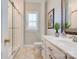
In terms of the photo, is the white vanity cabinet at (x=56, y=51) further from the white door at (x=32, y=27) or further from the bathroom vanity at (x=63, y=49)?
the white door at (x=32, y=27)

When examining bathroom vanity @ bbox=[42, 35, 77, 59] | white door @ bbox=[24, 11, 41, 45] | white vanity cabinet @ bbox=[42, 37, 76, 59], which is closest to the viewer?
bathroom vanity @ bbox=[42, 35, 77, 59]

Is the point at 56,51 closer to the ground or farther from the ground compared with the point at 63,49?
closer to the ground

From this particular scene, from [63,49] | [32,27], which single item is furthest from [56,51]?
[32,27]

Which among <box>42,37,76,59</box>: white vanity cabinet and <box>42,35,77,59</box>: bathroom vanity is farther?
<box>42,37,76,59</box>: white vanity cabinet

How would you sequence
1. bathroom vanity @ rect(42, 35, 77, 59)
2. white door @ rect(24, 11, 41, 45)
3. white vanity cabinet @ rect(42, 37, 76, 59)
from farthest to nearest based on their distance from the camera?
white door @ rect(24, 11, 41, 45) < white vanity cabinet @ rect(42, 37, 76, 59) < bathroom vanity @ rect(42, 35, 77, 59)

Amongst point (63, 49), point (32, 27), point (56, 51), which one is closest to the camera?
point (63, 49)

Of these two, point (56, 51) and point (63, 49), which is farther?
point (56, 51)

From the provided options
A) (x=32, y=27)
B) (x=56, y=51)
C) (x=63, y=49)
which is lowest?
(x=56, y=51)

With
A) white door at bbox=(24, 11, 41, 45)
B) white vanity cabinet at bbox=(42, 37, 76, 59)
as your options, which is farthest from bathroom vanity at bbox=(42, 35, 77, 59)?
white door at bbox=(24, 11, 41, 45)

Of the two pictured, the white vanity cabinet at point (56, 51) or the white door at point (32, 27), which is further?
the white door at point (32, 27)

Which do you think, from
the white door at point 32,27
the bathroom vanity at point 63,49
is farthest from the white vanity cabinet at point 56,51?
the white door at point 32,27

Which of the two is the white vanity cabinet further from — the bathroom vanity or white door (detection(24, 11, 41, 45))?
white door (detection(24, 11, 41, 45))

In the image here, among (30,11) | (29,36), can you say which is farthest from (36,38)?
(30,11)

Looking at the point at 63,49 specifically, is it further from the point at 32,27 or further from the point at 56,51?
the point at 32,27
